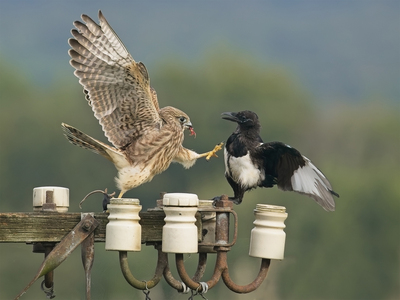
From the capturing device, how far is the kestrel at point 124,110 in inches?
338

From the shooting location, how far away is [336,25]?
139 metres

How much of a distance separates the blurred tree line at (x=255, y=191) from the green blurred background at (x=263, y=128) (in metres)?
0.06

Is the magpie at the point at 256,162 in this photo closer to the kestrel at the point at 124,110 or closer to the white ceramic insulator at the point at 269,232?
the kestrel at the point at 124,110

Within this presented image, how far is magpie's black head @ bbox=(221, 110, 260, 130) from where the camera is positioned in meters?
9.05

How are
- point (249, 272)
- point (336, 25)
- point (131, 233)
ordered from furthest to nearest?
1. point (336, 25)
2. point (249, 272)
3. point (131, 233)

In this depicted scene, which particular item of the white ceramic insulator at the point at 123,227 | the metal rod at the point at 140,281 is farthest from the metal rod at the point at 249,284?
the white ceramic insulator at the point at 123,227

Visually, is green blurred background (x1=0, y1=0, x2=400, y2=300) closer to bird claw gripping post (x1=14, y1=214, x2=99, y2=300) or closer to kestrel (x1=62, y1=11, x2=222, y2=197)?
bird claw gripping post (x1=14, y1=214, x2=99, y2=300)

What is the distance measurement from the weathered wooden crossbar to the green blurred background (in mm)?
490

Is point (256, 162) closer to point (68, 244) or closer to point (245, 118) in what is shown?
point (245, 118)

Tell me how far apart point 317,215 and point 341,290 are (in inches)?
587

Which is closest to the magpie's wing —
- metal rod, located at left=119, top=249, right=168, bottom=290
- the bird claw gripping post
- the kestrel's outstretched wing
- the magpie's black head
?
the magpie's black head

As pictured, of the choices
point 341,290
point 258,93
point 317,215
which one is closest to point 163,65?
point 258,93

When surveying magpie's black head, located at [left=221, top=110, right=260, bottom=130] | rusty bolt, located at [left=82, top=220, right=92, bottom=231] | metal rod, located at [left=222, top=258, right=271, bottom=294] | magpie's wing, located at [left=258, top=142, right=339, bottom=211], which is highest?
magpie's black head, located at [left=221, top=110, right=260, bottom=130]

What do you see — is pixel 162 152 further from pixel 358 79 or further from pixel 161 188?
pixel 358 79
